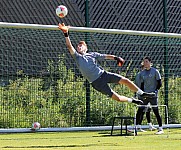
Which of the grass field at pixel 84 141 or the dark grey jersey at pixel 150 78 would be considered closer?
the grass field at pixel 84 141

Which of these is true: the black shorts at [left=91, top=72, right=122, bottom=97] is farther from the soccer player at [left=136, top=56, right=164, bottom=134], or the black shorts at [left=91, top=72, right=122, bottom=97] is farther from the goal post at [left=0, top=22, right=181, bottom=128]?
the goal post at [left=0, top=22, right=181, bottom=128]

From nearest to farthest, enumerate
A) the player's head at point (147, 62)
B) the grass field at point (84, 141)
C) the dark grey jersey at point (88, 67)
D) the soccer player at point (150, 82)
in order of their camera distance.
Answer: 1. the grass field at point (84, 141)
2. the dark grey jersey at point (88, 67)
3. the player's head at point (147, 62)
4. the soccer player at point (150, 82)

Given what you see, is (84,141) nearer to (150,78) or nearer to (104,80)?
(104,80)

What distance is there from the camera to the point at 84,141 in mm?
11961

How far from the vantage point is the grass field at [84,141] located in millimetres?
10461

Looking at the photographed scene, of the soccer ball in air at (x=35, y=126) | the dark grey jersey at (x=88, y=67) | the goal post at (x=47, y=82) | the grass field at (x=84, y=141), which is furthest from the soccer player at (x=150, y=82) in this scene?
the dark grey jersey at (x=88, y=67)

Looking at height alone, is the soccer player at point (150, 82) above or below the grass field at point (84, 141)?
above

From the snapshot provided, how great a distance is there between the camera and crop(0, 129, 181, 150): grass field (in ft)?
34.3

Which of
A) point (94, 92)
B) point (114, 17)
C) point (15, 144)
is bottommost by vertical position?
point (15, 144)

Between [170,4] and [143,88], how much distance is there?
4.05 meters

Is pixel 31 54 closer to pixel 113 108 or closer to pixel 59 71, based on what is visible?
pixel 59 71

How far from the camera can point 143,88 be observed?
14.5m

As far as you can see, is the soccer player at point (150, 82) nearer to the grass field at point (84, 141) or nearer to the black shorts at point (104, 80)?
the grass field at point (84, 141)

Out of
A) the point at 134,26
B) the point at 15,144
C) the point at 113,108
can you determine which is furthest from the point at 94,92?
the point at 15,144
